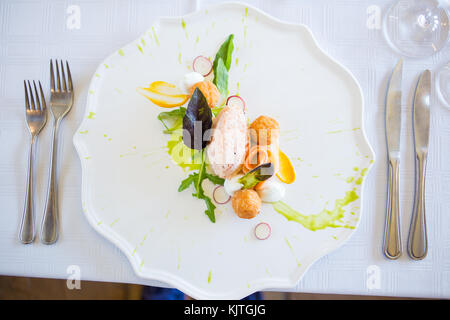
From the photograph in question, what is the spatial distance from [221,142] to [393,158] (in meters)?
0.44

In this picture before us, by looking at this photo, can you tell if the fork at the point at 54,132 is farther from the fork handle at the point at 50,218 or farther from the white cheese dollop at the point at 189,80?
the white cheese dollop at the point at 189,80

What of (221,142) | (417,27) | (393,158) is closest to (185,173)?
(221,142)

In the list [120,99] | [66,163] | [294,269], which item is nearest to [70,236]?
[66,163]

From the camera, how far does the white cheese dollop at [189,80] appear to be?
746 mm

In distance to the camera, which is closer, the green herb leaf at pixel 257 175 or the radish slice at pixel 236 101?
the green herb leaf at pixel 257 175

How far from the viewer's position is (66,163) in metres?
0.81

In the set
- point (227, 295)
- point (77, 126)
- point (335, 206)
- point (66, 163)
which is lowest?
point (227, 295)

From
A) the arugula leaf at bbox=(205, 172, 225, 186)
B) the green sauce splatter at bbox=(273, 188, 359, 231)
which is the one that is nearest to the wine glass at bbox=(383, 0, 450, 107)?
the green sauce splatter at bbox=(273, 188, 359, 231)

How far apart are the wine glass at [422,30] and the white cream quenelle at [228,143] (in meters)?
0.49

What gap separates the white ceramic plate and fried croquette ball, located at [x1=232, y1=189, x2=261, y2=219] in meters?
0.06

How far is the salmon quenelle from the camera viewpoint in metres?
0.69

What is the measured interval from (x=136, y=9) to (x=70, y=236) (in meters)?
0.65

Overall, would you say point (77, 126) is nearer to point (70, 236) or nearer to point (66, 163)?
point (66, 163)
